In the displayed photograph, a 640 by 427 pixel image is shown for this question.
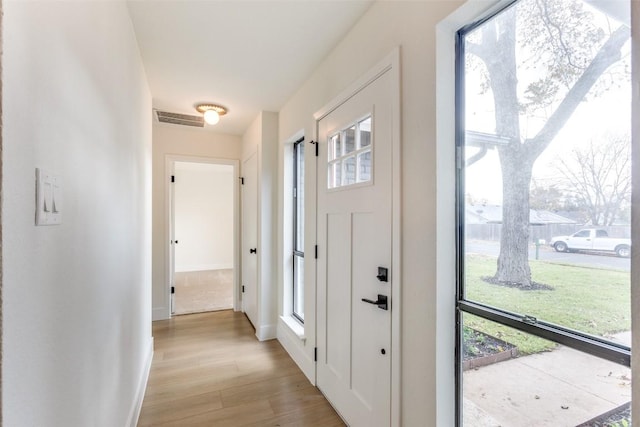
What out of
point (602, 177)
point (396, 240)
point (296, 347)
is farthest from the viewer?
point (296, 347)

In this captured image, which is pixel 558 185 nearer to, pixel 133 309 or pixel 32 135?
pixel 32 135

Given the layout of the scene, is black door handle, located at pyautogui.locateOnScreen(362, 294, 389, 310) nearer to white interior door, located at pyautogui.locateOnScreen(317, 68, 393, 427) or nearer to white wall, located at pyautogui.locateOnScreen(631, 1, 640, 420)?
white interior door, located at pyautogui.locateOnScreen(317, 68, 393, 427)

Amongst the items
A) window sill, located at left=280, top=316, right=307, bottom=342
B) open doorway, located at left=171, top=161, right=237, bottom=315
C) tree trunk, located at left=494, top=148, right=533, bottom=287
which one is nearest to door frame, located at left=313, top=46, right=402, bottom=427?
tree trunk, located at left=494, top=148, right=533, bottom=287

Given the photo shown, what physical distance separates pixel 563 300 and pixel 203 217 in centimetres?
713

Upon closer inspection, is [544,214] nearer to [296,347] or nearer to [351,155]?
[351,155]

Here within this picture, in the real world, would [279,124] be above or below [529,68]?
above

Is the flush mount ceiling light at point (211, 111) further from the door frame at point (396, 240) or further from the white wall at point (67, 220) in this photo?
the door frame at point (396, 240)

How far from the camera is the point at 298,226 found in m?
3.02

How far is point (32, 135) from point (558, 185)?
4.60 ft

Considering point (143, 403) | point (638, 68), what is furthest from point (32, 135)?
point (143, 403)

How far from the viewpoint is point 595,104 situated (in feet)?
2.81

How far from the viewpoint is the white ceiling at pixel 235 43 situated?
65.4 inches

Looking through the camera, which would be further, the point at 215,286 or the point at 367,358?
the point at 215,286

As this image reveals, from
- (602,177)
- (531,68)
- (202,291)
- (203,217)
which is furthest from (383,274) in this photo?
(203,217)
